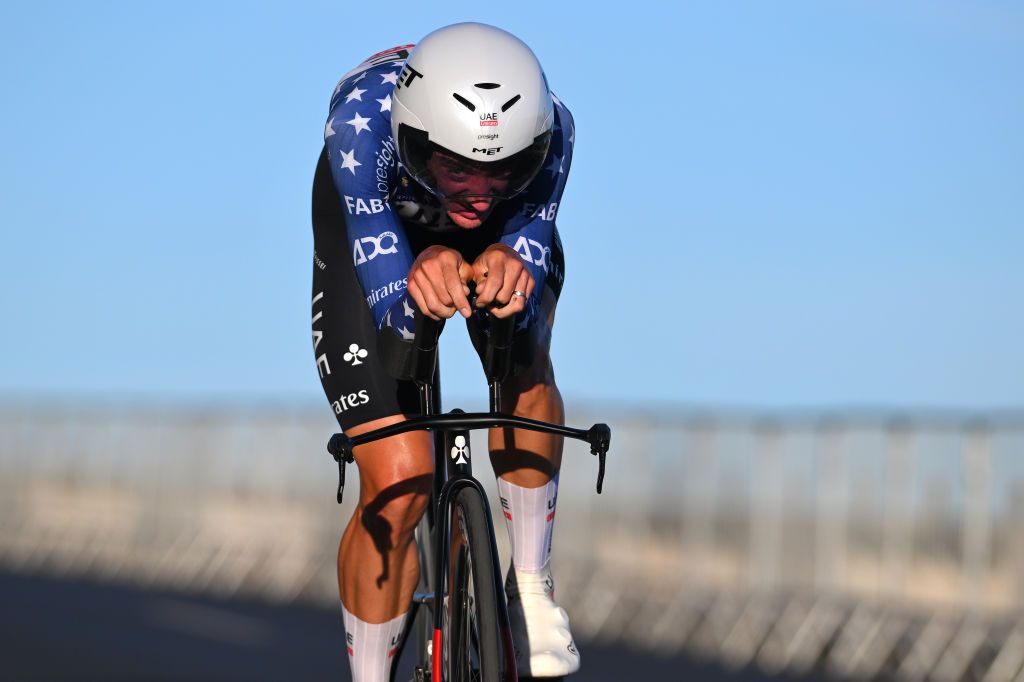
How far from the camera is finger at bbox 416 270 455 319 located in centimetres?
477

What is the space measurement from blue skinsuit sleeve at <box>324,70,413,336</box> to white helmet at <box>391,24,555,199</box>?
19 cm

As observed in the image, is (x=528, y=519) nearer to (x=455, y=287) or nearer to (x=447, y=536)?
(x=447, y=536)

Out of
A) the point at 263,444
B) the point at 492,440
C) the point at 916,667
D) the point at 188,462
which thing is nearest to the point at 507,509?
the point at 492,440

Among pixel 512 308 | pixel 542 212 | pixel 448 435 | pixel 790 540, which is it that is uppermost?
pixel 542 212

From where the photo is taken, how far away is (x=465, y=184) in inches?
205

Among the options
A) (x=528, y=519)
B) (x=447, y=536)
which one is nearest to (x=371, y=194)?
(x=447, y=536)

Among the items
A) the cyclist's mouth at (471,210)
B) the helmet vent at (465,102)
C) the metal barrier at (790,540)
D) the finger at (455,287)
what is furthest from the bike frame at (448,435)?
the metal barrier at (790,540)

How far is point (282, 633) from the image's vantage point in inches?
571

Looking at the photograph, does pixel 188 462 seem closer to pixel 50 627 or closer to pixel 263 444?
pixel 263 444

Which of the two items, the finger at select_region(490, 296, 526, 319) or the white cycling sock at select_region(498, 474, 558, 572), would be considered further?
the white cycling sock at select_region(498, 474, 558, 572)

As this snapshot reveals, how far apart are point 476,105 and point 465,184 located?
266 mm

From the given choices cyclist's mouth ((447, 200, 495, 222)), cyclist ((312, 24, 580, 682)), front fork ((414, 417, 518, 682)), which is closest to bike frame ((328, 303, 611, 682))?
front fork ((414, 417, 518, 682))

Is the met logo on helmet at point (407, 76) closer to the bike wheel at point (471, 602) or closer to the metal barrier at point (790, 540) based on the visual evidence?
the bike wheel at point (471, 602)

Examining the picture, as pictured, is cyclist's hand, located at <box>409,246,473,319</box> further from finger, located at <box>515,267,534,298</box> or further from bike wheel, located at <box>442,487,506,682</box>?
bike wheel, located at <box>442,487,506,682</box>
